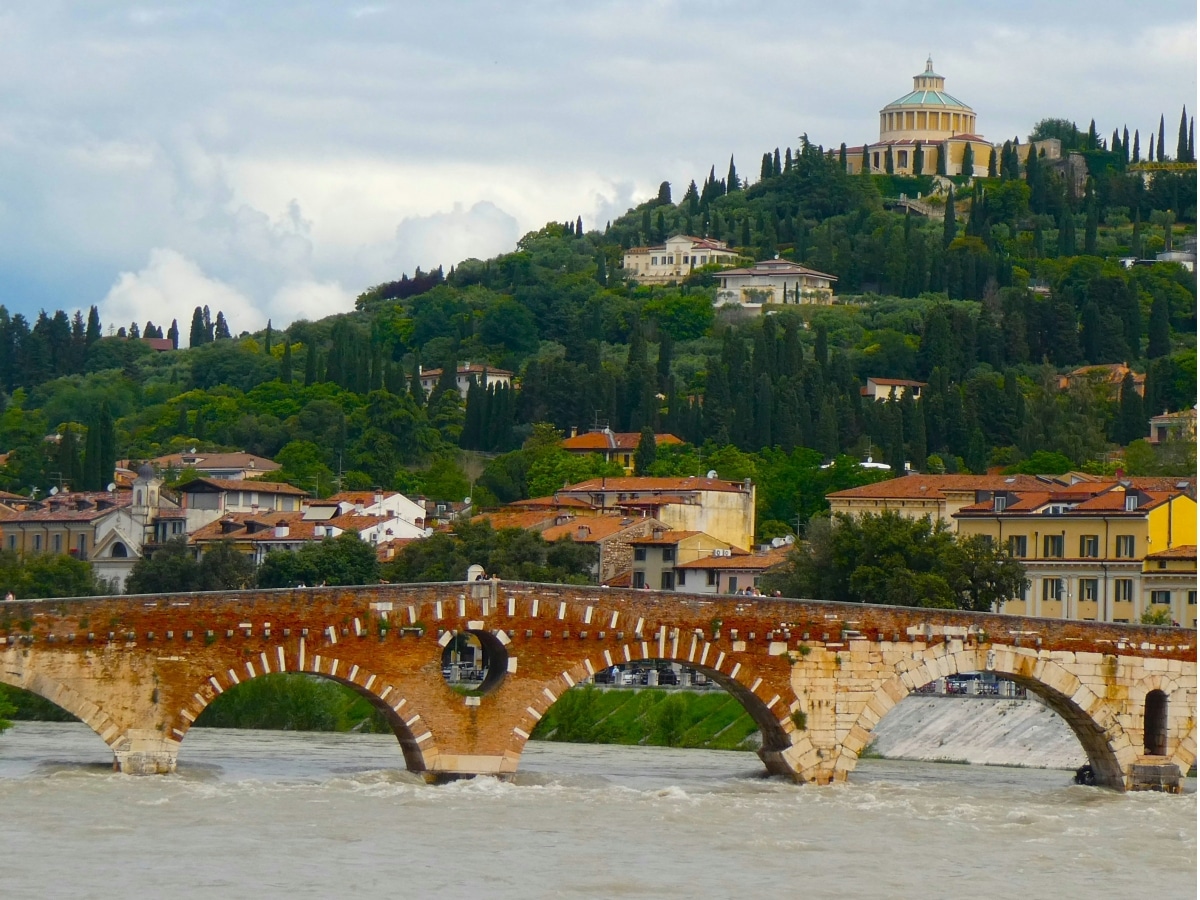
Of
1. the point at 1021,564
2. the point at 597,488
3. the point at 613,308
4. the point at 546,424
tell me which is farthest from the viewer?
the point at 613,308

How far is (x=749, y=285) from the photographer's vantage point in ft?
584

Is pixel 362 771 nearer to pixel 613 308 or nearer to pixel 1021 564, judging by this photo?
pixel 1021 564

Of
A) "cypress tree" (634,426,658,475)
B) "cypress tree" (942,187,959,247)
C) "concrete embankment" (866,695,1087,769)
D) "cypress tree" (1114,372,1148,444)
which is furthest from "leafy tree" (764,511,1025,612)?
"cypress tree" (942,187,959,247)

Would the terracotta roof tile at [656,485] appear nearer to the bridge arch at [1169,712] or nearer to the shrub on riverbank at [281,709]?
the shrub on riverbank at [281,709]

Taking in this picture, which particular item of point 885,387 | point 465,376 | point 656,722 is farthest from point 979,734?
point 465,376

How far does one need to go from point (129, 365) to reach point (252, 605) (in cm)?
13473

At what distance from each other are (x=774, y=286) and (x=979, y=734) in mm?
111613

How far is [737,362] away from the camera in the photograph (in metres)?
136

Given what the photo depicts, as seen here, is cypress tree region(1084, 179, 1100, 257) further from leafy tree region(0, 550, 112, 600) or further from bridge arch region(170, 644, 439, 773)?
bridge arch region(170, 644, 439, 773)

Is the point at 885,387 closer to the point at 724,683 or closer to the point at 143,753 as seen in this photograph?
the point at 724,683

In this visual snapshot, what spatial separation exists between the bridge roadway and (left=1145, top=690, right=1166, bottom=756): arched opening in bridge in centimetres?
4

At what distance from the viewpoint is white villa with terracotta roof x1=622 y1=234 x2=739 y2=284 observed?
188 metres

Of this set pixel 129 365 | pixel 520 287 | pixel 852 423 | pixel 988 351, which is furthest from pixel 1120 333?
pixel 129 365

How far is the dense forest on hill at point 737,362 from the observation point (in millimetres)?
128375
